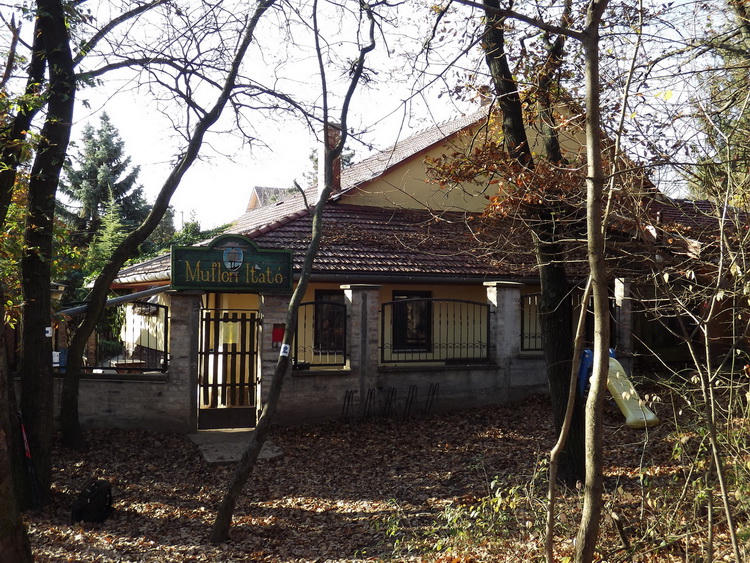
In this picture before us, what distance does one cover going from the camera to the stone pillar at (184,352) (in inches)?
424

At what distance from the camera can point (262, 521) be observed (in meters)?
7.74

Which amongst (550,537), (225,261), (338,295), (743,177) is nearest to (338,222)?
(338,295)

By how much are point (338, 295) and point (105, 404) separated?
5931mm

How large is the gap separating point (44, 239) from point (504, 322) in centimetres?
786

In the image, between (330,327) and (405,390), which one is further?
(330,327)

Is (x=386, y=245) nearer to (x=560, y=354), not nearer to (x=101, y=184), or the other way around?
(x=560, y=354)

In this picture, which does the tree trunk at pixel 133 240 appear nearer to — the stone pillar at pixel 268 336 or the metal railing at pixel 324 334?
the stone pillar at pixel 268 336

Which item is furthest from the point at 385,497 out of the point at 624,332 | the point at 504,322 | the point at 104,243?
the point at 104,243

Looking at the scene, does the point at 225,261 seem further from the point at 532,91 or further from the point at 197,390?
the point at 532,91

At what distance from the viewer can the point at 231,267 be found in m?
11.6

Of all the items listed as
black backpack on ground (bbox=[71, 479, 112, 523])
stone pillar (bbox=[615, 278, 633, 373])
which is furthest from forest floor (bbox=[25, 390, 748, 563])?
stone pillar (bbox=[615, 278, 633, 373])

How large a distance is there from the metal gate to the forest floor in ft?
2.58

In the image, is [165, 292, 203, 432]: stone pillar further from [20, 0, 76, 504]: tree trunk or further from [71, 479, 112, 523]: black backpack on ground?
[71, 479, 112, 523]: black backpack on ground

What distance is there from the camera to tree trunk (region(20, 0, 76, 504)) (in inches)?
320
